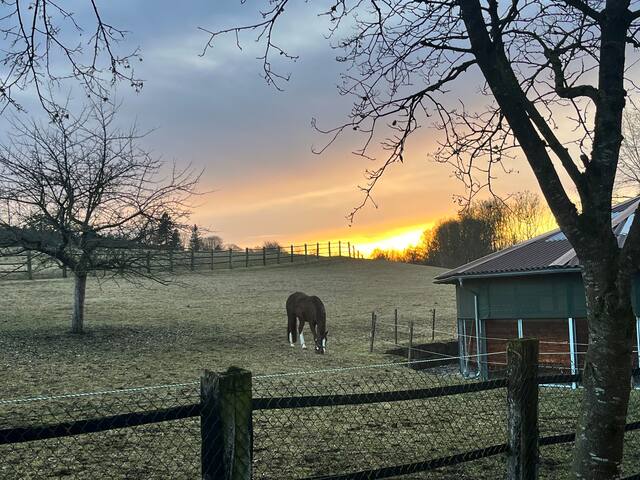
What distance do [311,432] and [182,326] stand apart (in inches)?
571

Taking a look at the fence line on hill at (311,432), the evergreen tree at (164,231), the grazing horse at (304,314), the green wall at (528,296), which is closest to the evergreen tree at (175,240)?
the evergreen tree at (164,231)

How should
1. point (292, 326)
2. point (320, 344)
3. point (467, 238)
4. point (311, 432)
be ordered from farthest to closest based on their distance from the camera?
point (467, 238) → point (292, 326) → point (320, 344) → point (311, 432)

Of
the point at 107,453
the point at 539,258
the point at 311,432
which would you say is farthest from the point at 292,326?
the point at 107,453

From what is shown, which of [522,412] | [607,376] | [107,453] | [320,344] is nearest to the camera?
[607,376]

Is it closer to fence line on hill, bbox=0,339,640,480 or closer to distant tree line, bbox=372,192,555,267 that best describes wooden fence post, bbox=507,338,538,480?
fence line on hill, bbox=0,339,640,480

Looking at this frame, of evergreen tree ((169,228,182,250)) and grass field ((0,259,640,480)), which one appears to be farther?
evergreen tree ((169,228,182,250))

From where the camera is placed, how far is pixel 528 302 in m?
15.2

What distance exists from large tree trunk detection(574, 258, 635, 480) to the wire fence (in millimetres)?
422

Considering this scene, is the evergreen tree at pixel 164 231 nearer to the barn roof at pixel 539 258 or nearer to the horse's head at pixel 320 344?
the horse's head at pixel 320 344

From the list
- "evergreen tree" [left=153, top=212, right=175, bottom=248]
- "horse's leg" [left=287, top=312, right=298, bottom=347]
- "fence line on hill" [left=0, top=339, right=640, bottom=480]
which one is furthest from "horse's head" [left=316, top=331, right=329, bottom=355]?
"evergreen tree" [left=153, top=212, right=175, bottom=248]

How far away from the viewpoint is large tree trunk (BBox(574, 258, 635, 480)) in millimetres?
3984

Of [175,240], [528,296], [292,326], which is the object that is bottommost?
[292,326]

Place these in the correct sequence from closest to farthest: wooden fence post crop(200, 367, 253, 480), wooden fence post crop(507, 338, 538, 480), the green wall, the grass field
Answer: wooden fence post crop(200, 367, 253, 480)
wooden fence post crop(507, 338, 538, 480)
the grass field
the green wall

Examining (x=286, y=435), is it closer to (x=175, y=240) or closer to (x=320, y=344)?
(x=320, y=344)
